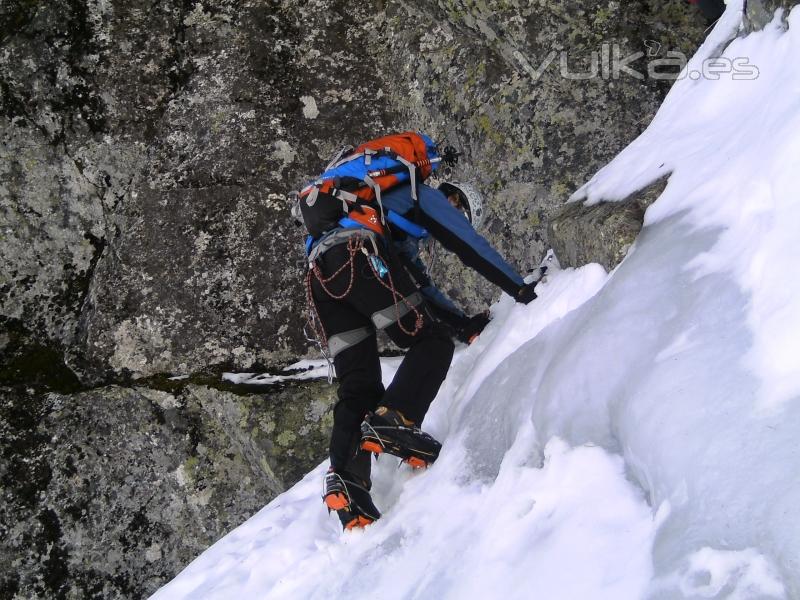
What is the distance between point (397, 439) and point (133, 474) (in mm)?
3413

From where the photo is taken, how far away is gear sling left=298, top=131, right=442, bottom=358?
3.82 metres

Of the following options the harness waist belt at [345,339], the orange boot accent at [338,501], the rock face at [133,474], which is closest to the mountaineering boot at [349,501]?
the orange boot accent at [338,501]

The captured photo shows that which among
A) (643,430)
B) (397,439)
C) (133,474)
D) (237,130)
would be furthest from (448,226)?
(133,474)

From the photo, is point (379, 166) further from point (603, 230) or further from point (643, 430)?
point (643, 430)

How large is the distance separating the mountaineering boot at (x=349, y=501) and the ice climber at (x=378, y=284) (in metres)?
0.02

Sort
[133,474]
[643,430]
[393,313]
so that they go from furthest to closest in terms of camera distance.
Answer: [133,474] → [393,313] → [643,430]

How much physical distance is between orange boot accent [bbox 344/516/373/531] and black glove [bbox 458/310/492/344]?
1.61 metres

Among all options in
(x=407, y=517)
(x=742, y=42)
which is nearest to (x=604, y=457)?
(x=407, y=517)

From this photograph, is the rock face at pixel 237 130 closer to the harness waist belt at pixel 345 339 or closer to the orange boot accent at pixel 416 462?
the harness waist belt at pixel 345 339

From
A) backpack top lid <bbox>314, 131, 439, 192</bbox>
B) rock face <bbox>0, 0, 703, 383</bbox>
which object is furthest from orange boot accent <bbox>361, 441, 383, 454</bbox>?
rock face <bbox>0, 0, 703, 383</bbox>

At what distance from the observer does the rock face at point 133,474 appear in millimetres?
5777

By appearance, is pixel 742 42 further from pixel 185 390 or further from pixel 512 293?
pixel 185 390

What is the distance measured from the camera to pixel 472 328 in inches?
187

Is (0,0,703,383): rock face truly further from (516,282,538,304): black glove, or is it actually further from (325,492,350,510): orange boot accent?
(325,492,350,510): orange boot accent
